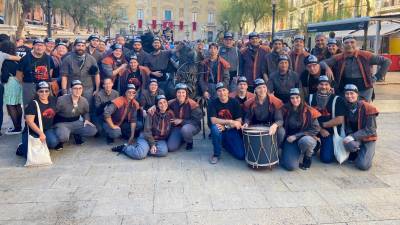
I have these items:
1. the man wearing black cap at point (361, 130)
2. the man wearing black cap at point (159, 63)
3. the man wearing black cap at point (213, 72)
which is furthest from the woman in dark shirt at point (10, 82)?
the man wearing black cap at point (361, 130)

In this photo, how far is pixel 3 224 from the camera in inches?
164

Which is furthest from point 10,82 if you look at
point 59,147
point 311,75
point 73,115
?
point 311,75

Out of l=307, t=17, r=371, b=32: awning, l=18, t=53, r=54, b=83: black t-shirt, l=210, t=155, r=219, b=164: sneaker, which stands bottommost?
l=210, t=155, r=219, b=164: sneaker

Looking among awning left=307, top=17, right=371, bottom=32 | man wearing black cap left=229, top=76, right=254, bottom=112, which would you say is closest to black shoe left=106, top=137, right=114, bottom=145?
man wearing black cap left=229, top=76, right=254, bottom=112

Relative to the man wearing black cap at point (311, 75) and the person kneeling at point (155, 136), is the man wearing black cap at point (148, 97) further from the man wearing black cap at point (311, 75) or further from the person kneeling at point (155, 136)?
the man wearing black cap at point (311, 75)

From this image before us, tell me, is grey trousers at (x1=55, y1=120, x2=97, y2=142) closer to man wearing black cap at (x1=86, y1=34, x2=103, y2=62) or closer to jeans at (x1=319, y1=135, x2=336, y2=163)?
man wearing black cap at (x1=86, y1=34, x2=103, y2=62)

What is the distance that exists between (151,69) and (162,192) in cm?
383

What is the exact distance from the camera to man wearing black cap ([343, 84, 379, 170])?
582 centimetres

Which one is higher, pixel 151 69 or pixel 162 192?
pixel 151 69

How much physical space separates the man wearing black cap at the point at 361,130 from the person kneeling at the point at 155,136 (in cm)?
284

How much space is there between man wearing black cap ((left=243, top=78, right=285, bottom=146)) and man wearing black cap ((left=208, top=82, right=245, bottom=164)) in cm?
19

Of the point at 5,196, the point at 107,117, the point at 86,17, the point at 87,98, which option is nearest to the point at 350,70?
the point at 107,117

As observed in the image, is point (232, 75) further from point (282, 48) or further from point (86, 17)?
point (86, 17)

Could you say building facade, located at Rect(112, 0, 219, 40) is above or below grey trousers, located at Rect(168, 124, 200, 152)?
above
